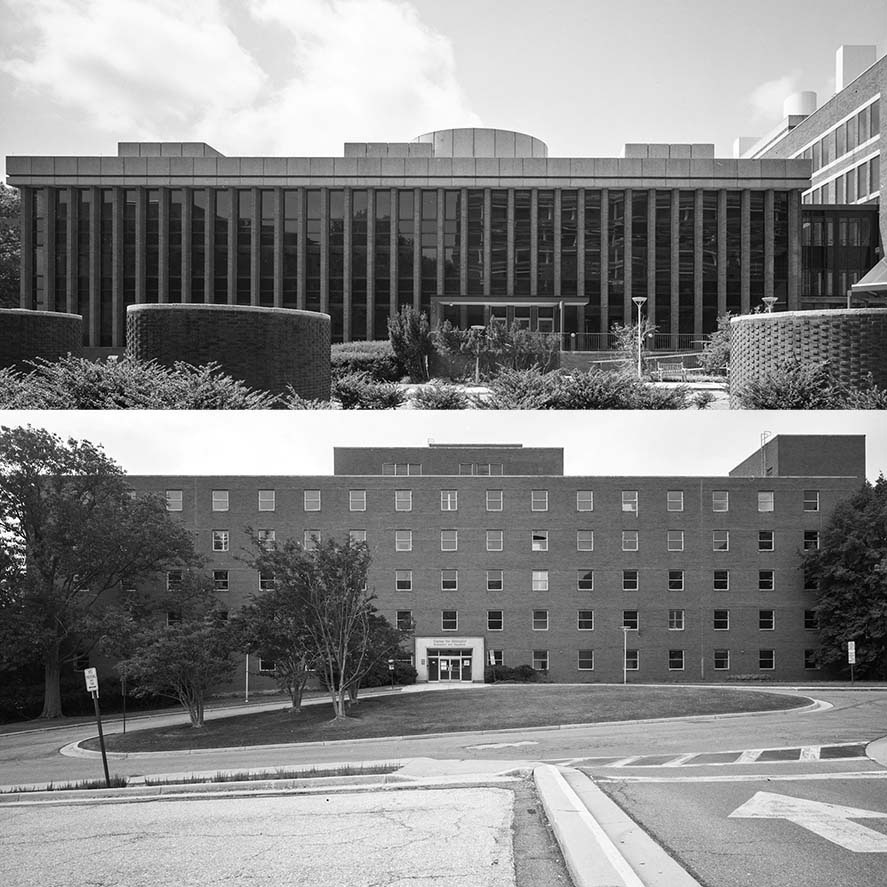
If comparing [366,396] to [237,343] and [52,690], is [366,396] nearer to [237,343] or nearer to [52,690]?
[237,343]

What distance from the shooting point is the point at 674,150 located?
83.2 m

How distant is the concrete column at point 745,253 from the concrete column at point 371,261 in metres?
24.9

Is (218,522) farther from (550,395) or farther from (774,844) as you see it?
(774,844)

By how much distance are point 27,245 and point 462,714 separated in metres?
44.5

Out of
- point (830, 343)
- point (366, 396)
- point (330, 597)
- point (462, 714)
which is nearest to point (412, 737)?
point (462, 714)

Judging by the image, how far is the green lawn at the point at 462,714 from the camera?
4609 centimetres

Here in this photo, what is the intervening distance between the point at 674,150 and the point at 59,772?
210 ft

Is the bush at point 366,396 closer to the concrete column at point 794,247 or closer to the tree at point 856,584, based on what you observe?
the tree at point 856,584

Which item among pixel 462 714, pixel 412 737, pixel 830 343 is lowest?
pixel 462 714

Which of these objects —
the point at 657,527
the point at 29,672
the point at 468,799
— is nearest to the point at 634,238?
the point at 657,527

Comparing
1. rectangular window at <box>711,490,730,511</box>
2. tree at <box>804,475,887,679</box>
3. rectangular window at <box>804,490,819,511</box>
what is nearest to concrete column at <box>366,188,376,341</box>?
rectangular window at <box>711,490,730,511</box>

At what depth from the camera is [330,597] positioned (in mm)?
60938

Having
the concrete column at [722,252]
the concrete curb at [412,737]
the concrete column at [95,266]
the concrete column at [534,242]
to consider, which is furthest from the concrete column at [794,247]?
the concrete column at [95,266]

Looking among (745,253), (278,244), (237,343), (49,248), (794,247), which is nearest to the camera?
(237,343)
